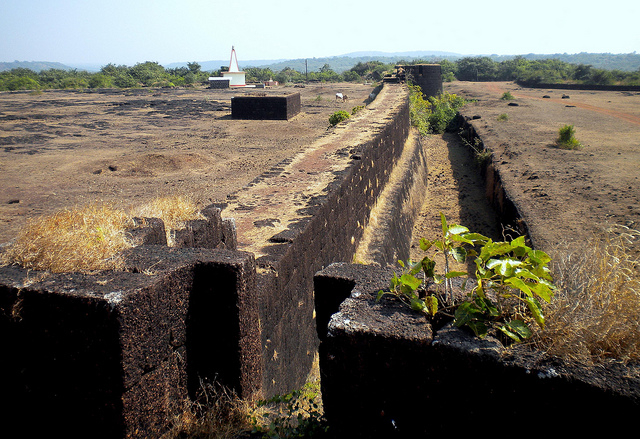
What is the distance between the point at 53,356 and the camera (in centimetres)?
221

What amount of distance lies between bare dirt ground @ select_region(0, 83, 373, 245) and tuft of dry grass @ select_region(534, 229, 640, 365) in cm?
388

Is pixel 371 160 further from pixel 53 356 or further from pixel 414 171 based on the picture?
pixel 53 356

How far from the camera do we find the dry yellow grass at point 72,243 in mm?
2324

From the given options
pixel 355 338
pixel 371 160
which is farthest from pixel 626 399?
pixel 371 160

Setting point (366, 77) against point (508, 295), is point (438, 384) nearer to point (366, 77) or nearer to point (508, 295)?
point (508, 295)

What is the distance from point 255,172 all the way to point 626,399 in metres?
10.6

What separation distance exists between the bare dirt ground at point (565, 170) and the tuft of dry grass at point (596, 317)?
25 centimetres

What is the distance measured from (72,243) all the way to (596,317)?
2.30 meters

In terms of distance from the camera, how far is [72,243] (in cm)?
240

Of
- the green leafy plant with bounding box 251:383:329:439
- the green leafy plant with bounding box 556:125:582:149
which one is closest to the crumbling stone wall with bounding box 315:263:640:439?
the green leafy plant with bounding box 251:383:329:439

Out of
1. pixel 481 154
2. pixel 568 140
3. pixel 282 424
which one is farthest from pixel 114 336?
pixel 568 140

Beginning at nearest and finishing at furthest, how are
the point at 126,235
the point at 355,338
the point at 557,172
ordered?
the point at 355,338, the point at 126,235, the point at 557,172

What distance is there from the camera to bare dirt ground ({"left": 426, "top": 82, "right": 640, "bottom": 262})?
7.11m

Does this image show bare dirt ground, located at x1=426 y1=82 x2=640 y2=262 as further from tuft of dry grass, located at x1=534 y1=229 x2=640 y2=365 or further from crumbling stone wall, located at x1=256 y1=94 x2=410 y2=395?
crumbling stone wall, located at x1=256 y1=94 x2=410 y2=395
